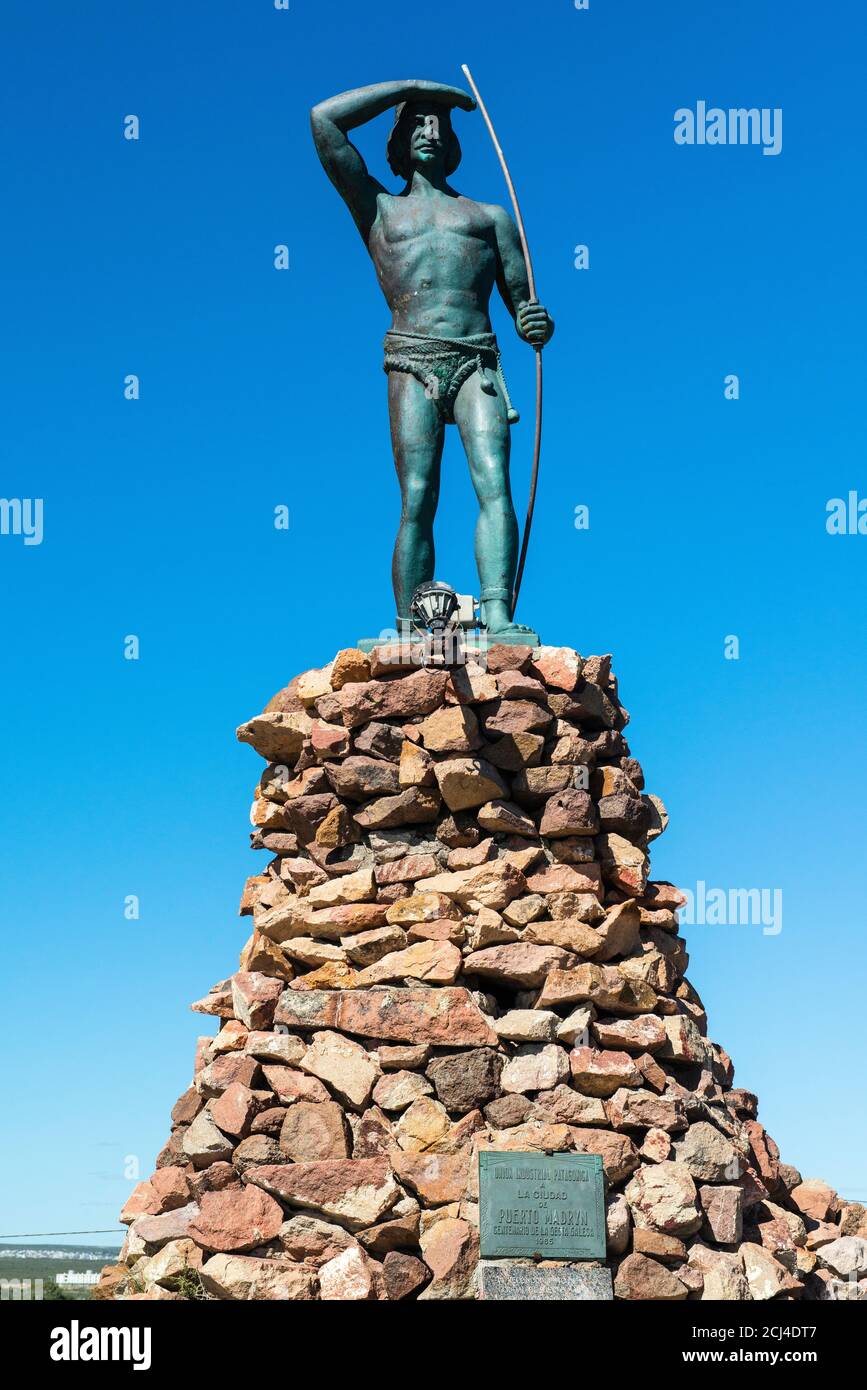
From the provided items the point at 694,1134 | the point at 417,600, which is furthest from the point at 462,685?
the point at 694,1134

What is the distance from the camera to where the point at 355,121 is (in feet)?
37.1

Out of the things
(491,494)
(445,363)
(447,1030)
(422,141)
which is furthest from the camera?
(422,141)

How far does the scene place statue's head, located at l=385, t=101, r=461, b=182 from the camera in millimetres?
11539

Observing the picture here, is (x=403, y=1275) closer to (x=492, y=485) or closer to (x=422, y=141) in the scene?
(x=492, y=485)

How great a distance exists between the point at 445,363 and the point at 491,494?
0.95 m

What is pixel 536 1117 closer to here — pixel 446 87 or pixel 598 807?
pixel 598 807

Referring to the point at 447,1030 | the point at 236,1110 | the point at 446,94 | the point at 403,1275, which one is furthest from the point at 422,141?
the point at 403,1275

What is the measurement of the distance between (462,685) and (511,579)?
1.04 m

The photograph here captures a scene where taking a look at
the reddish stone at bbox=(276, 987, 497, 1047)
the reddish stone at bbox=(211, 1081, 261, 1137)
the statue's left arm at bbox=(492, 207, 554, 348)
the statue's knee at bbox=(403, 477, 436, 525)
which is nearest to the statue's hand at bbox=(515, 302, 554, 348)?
the statue's left arm at bbox=(492, 207, 554, 348)

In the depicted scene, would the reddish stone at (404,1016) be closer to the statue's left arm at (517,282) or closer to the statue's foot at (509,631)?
the statue's foot at (509,631)

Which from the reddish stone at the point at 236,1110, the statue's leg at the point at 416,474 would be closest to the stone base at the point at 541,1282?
the reddish stone at the point at 236,1110

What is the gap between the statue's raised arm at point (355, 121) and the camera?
37.0 ft

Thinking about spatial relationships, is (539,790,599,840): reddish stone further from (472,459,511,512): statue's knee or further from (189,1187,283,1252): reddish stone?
(189,1187,283,1252): reddish stone

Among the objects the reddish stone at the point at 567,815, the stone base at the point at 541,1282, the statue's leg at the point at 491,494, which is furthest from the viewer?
the statue's leg at the point at 491,494
